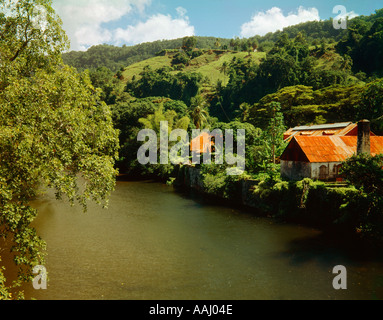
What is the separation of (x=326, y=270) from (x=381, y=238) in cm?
505

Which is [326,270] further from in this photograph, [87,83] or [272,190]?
[87,83]

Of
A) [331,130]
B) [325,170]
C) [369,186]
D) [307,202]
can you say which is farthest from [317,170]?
[331,130]

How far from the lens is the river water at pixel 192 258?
1422 cm

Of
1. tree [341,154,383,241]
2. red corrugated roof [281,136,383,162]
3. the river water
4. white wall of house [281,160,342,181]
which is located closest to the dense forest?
tree [341,154,383,241]

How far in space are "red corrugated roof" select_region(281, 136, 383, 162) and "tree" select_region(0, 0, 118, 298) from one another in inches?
778

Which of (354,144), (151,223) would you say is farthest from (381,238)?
(151,223)

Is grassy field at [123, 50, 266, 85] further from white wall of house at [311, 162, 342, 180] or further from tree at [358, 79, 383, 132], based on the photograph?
white wall of house at [311, 162, 342, 180]

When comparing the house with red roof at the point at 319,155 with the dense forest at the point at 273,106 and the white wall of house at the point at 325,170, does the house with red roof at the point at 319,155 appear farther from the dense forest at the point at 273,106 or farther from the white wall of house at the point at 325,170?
the dense forest at the point at 273,106

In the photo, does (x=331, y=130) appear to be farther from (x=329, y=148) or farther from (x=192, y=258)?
(x=192, y=258)

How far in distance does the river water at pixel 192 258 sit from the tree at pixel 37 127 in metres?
6.27

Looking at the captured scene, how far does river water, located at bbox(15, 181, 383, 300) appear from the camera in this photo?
14.2 meters

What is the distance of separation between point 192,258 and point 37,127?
12.0 metres

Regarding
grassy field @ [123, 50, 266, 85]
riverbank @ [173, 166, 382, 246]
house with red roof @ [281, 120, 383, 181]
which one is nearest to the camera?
riverbank @ [173, 166, 382, 246]
